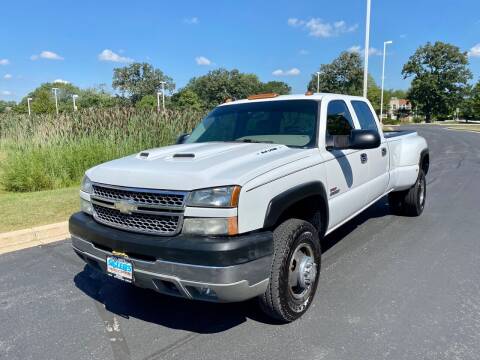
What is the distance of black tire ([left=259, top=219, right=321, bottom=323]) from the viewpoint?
115 inches

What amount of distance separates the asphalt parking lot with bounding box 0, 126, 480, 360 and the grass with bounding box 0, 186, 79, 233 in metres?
1.06

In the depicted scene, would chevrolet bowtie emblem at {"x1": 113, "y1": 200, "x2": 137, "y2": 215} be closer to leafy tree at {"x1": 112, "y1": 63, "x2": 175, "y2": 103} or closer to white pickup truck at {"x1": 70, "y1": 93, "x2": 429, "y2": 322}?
white pickup truck at {"x1": 70, "y1": 93, "x2": 429, "y2": 322}

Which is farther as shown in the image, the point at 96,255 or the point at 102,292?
the point at 102,292

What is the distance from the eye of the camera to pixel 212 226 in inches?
104

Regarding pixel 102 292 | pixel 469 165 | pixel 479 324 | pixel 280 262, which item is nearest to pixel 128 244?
pixel 280 262

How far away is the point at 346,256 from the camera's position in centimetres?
465

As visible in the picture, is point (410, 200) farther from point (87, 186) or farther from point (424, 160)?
point (87, 186)

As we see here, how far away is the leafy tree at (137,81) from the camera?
7912 centimetres

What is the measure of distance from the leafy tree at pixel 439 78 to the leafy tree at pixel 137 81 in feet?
164

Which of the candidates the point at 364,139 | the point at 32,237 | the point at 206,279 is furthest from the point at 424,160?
the point at 32,237

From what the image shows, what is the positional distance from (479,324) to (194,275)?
7.41ft

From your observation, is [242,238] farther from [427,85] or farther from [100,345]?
[427,85]

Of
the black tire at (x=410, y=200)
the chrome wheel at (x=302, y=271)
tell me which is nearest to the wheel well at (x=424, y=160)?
the black tire at (x=410, y=200)

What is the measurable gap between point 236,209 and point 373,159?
106 inches
